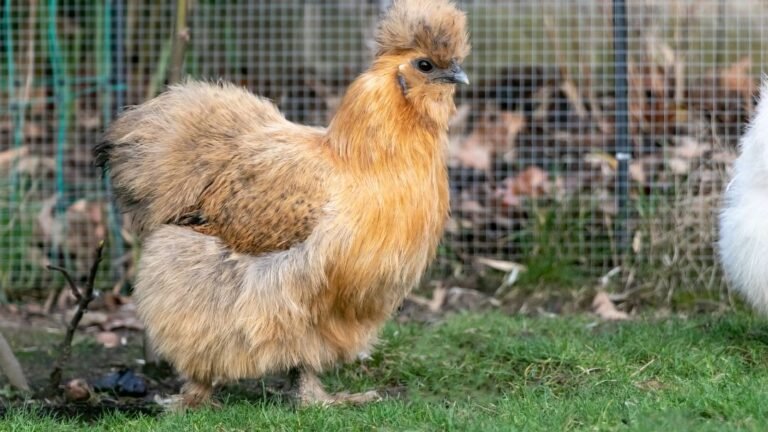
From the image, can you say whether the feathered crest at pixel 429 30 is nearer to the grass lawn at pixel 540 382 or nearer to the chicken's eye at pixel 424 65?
the chicken's eye at pixel 424 65

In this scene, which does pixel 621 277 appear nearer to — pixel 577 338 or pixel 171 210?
pixel 577 338

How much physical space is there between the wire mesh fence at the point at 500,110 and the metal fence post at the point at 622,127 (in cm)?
2

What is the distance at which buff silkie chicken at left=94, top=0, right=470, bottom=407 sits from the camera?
6121 millimetres

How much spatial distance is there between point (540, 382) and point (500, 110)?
4.81 metres

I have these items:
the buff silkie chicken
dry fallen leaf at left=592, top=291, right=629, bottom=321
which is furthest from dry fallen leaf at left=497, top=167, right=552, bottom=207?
the buff silkie chicken

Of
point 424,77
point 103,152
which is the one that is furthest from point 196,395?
point 424,77

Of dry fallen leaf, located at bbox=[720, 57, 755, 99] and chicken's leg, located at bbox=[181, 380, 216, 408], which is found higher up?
dry fallen leaf, located at bbox=[720, 57, 755, 99]

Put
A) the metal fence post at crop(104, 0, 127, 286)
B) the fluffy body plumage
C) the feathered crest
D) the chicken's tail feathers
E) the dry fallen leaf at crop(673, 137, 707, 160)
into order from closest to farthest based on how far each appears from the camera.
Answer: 1. the feathered crest
2. the fluffy body plumage
3. the chicken's tail feathers
4. the dry fallen leaf at crop(673, 137, 707, 160)
5. the metal fence post at crop(104, 0, 127, 286)

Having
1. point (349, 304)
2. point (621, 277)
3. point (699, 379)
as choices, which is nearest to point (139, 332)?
point (349, 304)

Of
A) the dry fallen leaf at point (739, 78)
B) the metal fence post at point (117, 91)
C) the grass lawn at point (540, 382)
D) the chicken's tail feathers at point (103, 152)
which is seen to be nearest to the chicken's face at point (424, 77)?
the grass lawn at point (540, 382)

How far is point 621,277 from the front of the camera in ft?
31.3

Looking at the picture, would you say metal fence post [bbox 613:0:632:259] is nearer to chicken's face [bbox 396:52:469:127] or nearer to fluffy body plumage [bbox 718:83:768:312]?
fluffy body plumage [bbox 718:83:768:312]

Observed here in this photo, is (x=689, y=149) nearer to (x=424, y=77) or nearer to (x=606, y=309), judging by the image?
(x=606, y=309)

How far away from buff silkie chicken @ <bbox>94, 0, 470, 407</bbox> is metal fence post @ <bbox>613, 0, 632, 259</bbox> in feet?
11.6
